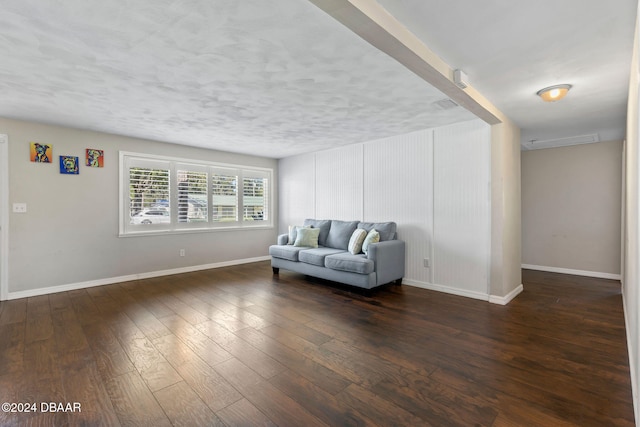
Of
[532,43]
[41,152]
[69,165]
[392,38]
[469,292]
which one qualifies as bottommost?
[469,292]

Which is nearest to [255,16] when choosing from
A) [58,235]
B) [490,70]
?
[490,70]

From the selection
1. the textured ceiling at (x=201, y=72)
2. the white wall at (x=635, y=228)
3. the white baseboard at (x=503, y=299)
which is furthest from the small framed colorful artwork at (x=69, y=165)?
the white baseboard at (x=503, y=299)

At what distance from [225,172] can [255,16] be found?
14.6ft

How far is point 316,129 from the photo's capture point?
14.2 feet

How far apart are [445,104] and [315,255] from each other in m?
2.69

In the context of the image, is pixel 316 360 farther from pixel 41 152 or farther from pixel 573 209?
pixel 573 209

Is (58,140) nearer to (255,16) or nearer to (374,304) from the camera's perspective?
(255,16)

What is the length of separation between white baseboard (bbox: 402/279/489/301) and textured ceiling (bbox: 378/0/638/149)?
7.71 ft

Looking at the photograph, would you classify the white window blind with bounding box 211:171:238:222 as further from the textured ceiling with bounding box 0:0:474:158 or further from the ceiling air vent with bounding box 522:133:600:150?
the ceiling air vent with bounding box 522:133:600:150

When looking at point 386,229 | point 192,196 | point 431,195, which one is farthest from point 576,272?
point 192,196

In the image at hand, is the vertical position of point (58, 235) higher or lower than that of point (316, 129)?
lower

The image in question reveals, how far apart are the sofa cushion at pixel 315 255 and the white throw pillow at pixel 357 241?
0.94 feet

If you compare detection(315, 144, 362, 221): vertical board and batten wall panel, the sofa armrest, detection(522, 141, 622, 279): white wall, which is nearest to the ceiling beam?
the sofa armrest

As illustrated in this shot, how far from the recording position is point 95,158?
439 centimetres
